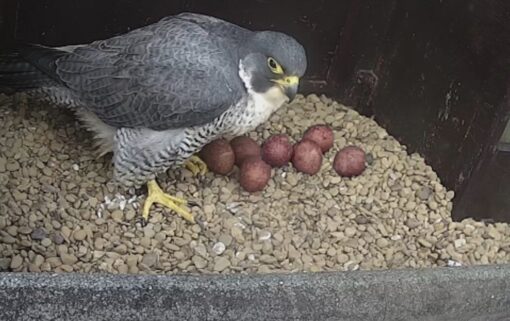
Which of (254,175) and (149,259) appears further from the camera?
(254,175)

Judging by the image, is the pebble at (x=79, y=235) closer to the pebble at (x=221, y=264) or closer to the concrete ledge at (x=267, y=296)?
the pebble at (x=221, y=264)

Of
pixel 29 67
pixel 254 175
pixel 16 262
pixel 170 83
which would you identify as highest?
pixel 170 83

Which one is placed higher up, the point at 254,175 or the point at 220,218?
the point at 254,175

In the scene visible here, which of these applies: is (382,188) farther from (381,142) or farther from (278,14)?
(278,14)

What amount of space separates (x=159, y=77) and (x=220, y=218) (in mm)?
613

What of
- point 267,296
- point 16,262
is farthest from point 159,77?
point 267,296

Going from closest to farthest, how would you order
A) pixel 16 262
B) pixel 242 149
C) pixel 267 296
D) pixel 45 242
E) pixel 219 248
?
1. pixel 267 296
2. pixel 16 262
3. pixel 45 242
4. pixel 219 248
5. pixel 242 149

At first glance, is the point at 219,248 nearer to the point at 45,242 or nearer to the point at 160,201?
the point at 160,201

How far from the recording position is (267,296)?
2.34 meters

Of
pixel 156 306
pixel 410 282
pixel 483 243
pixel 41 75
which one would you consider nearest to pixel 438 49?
pixel 483 243

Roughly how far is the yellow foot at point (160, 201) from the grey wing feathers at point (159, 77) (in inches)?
11.7

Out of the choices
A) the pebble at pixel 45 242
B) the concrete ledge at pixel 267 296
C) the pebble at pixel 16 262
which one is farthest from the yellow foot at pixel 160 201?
the concrete ledge at pixel 267 296

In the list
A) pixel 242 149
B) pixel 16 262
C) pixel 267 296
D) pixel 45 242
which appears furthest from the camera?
pixel 242 149

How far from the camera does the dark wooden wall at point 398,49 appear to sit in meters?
3.26
